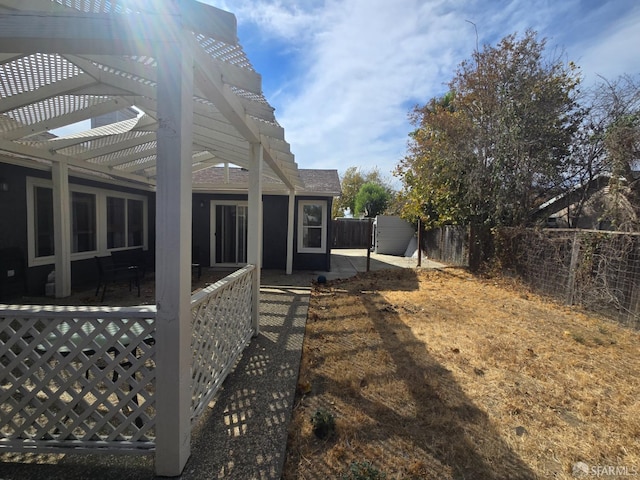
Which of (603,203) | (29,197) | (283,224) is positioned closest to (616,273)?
(603,203)

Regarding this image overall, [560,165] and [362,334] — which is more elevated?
[560,165]

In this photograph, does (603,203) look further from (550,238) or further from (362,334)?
(362,334)

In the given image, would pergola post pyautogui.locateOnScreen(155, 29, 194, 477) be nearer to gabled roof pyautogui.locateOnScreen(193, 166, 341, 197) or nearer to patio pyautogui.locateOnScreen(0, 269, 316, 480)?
patio pyautogui.locateOnScreen(0, 269, 316, 480)

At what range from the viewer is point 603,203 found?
716 cm

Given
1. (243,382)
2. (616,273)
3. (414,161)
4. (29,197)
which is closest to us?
(243,382)

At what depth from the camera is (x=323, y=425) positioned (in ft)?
7.32

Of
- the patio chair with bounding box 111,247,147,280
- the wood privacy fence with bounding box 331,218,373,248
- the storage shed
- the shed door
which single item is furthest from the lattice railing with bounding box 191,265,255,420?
the wood privacy fence with bounding box 331,218,373,248

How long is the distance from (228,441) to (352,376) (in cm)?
139

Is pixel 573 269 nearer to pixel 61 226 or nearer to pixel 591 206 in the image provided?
pixel 591 206

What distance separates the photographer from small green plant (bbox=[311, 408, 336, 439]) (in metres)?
2.22

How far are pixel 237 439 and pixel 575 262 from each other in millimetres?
6543

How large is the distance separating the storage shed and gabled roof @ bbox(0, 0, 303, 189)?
34.7ft

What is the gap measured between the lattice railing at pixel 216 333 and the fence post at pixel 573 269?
6.00 meters

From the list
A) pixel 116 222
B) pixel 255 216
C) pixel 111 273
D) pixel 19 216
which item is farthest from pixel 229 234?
pixel 255 216
